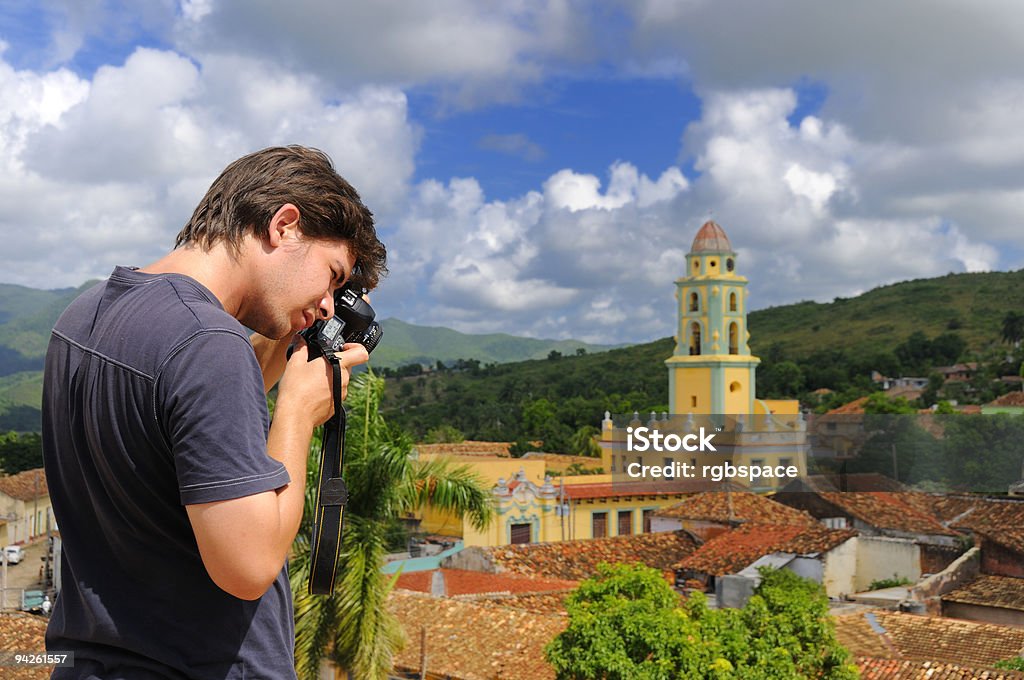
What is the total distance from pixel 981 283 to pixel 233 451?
81033mm

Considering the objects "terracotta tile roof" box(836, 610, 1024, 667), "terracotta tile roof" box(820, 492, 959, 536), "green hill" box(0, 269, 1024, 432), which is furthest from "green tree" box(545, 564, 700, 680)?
"green hill" box(0, 269, 1024, 432)

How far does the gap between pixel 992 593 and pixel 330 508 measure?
18.5 m

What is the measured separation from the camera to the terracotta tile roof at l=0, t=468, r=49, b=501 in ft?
90.3

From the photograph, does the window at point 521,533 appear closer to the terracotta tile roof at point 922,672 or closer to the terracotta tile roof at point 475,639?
the terracotta tile roof at point 475,639

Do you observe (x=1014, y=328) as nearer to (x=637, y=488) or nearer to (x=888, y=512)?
(x=637, y=488)

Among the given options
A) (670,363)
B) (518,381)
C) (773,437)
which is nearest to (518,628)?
(773,437)

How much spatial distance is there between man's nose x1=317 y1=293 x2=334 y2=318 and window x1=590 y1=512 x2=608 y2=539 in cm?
2405

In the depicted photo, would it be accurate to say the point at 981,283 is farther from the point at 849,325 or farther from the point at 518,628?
the point at 518,628

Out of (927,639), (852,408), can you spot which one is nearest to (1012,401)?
(852,408)

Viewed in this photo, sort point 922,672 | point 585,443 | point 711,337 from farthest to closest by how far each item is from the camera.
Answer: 1. point 585,443
2. point 711,337
3. point 922,672

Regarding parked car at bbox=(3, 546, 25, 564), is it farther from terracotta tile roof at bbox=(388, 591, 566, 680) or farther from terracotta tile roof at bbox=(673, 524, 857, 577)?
terracotta tile roof at bbox=(673, 524, 857, 577)

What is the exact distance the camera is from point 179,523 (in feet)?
3.59

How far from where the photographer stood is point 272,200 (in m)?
1.17

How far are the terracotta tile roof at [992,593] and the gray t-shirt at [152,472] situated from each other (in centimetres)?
1774
